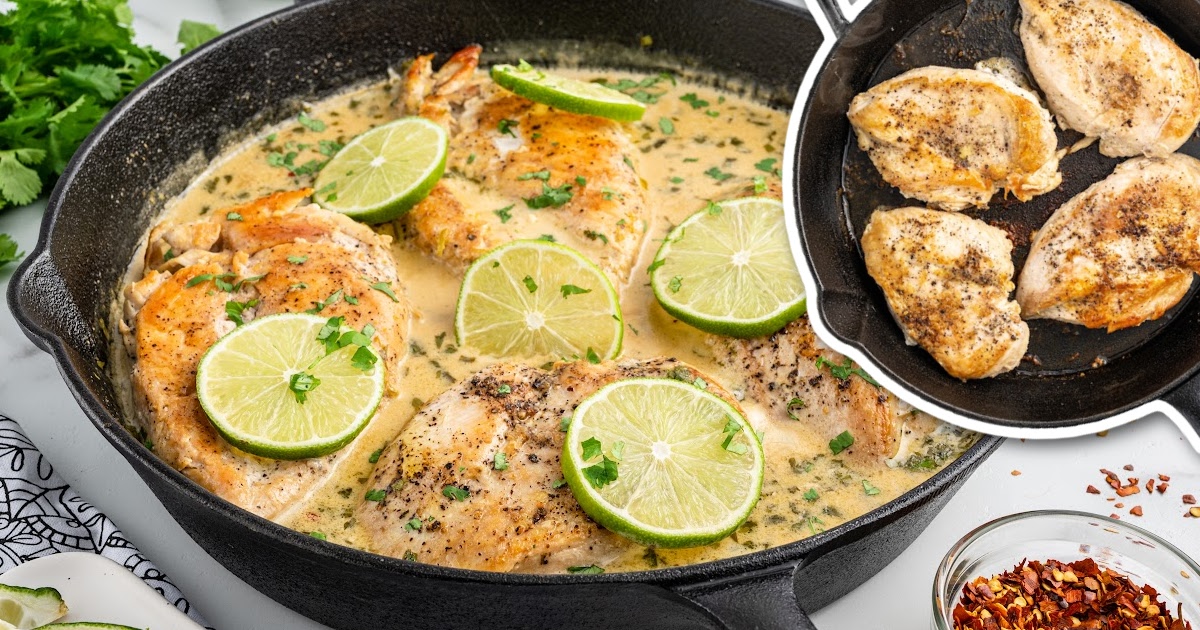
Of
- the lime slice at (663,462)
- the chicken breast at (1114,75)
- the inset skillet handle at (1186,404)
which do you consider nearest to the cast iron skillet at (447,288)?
the lime slice at (663,462)

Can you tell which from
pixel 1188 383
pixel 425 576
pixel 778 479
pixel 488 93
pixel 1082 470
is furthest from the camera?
pixel 488 93

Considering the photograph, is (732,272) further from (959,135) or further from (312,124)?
(312,124)

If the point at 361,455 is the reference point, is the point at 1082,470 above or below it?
below

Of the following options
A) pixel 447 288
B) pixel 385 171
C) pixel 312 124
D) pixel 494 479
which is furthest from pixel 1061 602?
pixel 312 124

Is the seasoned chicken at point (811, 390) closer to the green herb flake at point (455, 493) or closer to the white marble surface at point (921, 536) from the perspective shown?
the white marble surface at point (921, 536)

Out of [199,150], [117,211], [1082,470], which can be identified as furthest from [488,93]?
[1082,470]

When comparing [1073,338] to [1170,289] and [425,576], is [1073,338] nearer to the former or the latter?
[1170,289]

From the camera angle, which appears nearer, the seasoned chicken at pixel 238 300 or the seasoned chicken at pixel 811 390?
the seasoned chicken at pixel 238 300
